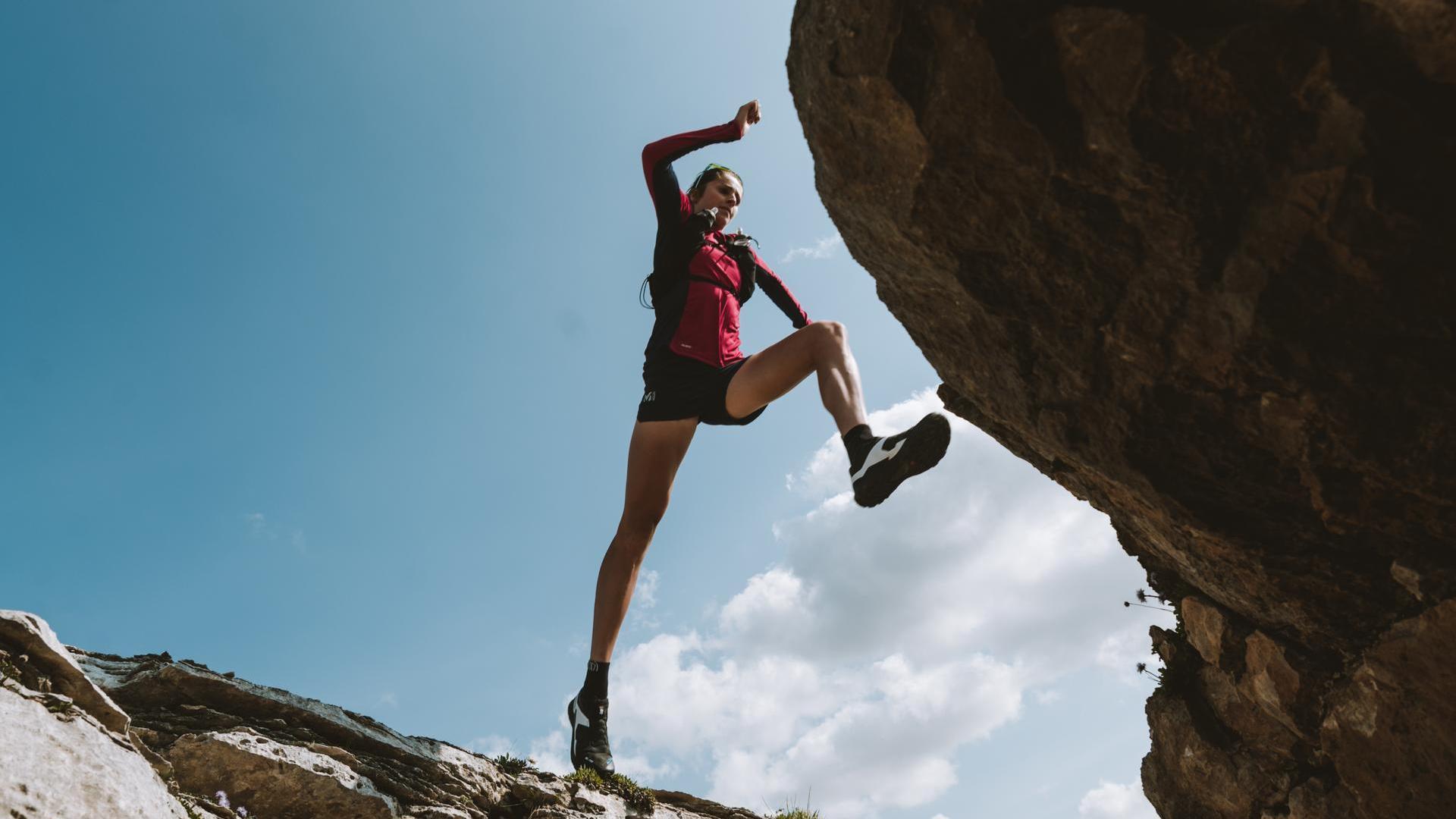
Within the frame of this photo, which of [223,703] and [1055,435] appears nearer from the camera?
[1055,435]

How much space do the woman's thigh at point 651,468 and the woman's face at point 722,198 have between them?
179cm

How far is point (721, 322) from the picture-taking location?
6.63m

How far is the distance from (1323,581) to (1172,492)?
93cm

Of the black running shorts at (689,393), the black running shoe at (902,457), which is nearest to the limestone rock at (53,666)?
the black running shorts at (689,393)

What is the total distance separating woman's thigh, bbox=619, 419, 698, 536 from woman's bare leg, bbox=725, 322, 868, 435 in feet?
1.68

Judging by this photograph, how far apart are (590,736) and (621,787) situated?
597 millimetres

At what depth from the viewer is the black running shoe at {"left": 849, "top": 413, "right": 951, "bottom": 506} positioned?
456cm

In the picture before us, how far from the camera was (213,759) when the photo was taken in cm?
493

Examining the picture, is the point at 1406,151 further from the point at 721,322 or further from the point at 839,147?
the point at 721,322

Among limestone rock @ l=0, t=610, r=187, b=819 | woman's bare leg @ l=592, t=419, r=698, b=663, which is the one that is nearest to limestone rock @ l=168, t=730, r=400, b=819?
limestone rock @ l=0, t=610, r=187, b=819

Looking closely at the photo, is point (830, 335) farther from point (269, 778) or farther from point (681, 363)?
point (269, 778)

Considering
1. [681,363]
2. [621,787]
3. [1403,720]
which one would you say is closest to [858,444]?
[681,363]

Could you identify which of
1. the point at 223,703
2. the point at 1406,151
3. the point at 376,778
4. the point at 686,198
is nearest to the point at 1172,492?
the point at 1406,151

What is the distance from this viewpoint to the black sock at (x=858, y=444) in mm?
4828
